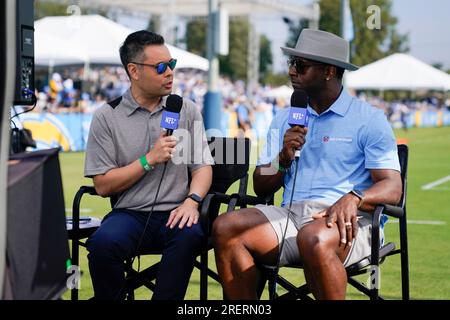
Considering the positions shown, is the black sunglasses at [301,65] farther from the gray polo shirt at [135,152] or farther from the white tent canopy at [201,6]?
the white tent canopy at [201,6]

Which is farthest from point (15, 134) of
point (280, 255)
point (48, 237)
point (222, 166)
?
point (48, 237)

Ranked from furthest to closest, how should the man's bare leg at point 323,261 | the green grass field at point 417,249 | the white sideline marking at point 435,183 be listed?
1. the white sideline marking at point 435,183
2. the green grass field at point 417,249
3. the man's bare leg at point 323,261

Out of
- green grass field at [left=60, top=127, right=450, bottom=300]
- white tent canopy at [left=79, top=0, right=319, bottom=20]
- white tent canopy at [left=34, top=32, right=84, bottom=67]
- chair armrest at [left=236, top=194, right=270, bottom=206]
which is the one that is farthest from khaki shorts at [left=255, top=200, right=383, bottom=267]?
white tent canopy at [left=79, top=0, right=319, bottom=20]

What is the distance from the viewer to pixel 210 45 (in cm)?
1709

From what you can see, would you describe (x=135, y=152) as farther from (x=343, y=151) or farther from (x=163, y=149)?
(x=343, y=151)

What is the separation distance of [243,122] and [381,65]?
396 inches

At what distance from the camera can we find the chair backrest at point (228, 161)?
5.21 metres

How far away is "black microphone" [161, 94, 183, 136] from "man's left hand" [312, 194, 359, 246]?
960 millimetres

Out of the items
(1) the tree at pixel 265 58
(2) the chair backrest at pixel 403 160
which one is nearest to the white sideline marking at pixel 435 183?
(2) the chair backrest at pixel 403 160

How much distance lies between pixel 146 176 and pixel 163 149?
34 cm

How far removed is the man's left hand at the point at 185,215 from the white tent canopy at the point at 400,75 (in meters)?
29.1

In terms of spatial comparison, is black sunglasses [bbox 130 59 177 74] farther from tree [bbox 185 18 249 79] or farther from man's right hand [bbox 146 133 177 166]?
tree [bbox 185 18 249 79]

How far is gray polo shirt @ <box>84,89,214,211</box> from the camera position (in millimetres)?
4652

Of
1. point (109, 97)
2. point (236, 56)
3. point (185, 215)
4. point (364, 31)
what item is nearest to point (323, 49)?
point (185, 215)
